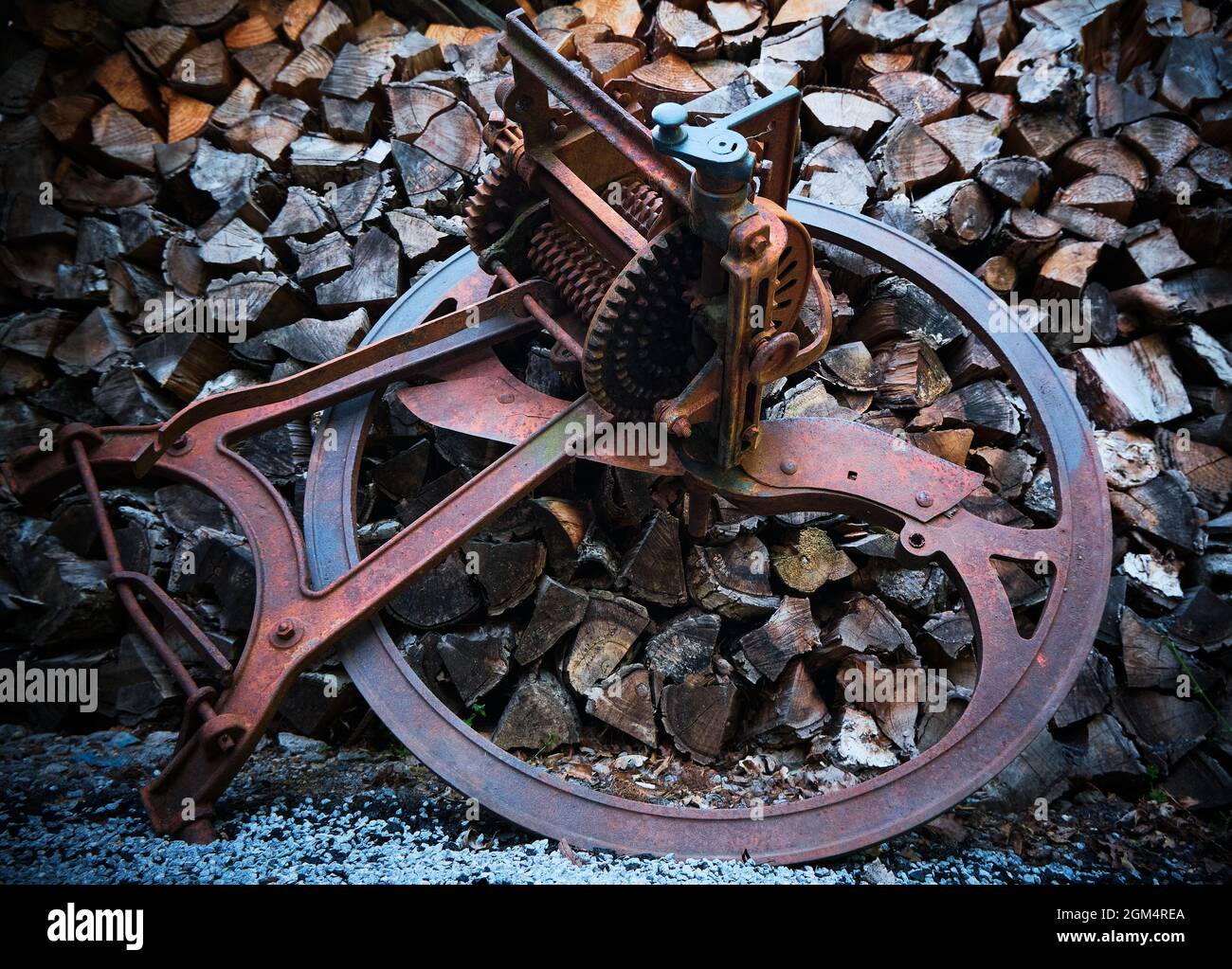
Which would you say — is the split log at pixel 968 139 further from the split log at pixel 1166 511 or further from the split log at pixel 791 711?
the split log at pixel 791 711

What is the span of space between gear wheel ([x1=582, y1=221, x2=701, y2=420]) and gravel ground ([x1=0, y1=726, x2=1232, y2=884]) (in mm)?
1193

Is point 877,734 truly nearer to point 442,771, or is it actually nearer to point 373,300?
point 442,771

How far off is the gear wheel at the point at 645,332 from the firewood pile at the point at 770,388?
53 cm

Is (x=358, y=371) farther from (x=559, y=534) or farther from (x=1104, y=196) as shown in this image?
(x=1104, y=196)

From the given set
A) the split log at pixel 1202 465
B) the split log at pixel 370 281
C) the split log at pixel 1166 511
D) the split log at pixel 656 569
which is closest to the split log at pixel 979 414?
the split log at pixel 1166 511

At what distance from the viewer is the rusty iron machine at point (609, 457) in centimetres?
A: 210

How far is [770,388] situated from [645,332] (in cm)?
97

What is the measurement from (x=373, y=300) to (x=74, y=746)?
67.1 inches

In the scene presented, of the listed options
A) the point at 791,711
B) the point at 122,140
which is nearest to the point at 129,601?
the point at 791,711

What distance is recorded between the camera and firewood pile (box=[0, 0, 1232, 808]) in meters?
2.67

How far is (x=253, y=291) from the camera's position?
3092 mm

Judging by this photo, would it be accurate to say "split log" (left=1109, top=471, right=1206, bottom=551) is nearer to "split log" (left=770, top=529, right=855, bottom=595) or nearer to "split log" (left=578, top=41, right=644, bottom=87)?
"split log" (left=770, top=529, right=855, bottom=595)
